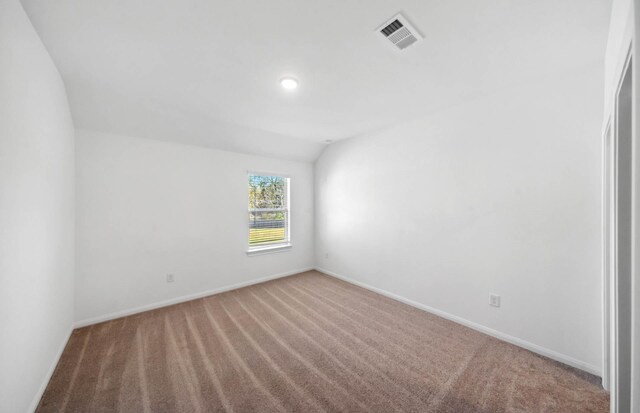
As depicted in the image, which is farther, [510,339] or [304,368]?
[510,339]

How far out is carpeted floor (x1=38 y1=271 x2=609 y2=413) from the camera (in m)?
1.56

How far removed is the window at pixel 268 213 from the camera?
4.03 m

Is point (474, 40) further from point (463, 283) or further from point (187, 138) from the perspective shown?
point (187, 138)

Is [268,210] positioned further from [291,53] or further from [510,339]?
[510,339]

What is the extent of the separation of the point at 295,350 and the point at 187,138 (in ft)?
9.91

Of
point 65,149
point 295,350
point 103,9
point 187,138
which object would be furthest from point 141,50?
point 295,350

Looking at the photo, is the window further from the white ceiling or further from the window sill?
the white ceiling

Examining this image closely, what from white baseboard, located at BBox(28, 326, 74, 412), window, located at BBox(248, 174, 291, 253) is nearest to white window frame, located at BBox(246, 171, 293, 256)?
window, located at BBox(248, 174, 291, 253)

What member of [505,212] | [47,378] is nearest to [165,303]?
[47,378]

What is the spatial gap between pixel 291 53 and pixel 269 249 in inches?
124

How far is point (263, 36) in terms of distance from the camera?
1549mm

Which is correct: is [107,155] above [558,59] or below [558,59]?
below

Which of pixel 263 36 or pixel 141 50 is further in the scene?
pixel 141 50

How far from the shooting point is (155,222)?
304 centimetres
